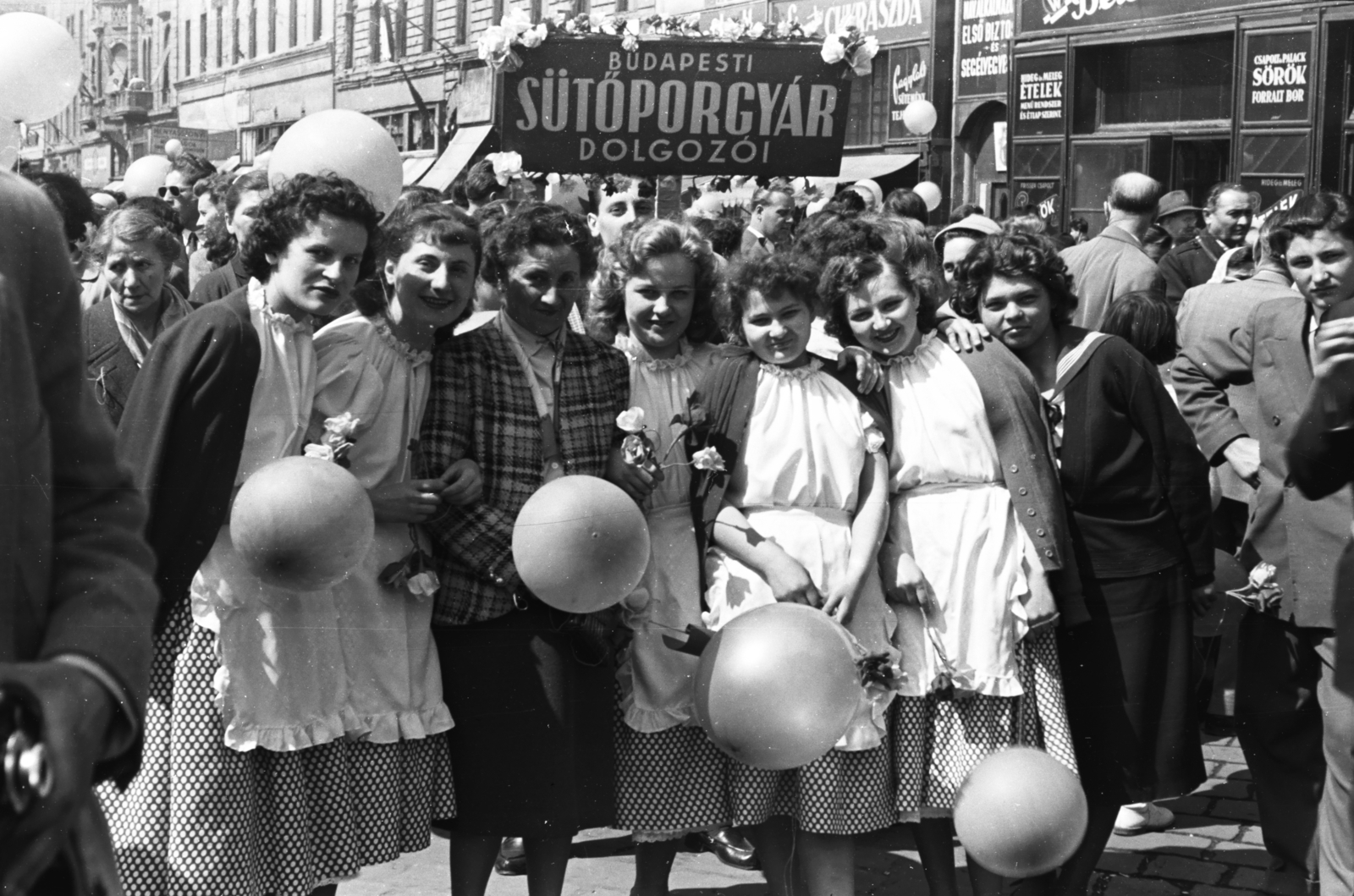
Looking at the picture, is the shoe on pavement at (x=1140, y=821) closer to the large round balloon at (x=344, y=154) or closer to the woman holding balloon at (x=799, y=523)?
the woman holding balloon at (x=799, y=523)

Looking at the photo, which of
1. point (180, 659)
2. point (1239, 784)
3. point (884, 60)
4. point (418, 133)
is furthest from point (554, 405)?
point (884, 60)

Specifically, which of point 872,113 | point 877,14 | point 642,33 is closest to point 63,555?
point 642,33

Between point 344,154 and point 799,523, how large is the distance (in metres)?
1.41

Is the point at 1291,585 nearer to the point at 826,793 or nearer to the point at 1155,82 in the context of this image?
the point at 826,793

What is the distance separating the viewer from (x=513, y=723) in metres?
3.62

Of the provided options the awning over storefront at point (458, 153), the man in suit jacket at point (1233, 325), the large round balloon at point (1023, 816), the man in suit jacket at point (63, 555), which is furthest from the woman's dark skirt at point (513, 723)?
the awning over storefront at point (458, 153)

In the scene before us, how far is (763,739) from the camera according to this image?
10.9 feet

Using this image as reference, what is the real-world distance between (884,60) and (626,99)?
15.7m

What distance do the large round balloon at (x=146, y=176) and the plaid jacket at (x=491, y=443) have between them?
2643 millimetres

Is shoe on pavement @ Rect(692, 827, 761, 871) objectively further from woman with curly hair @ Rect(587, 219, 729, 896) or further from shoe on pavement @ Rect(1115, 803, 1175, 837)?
shoe on pavement @ Rect(1115, 803, 1175, 837)

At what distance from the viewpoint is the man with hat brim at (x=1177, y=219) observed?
30.8 feet

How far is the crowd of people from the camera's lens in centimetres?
322

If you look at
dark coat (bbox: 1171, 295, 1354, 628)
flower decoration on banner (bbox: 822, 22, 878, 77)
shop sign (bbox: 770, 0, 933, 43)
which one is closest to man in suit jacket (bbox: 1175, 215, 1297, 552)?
dark coat (bbox: 1171, 295, 1354, 628)

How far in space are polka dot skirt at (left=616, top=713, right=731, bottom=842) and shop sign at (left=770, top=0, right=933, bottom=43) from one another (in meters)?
17.0
